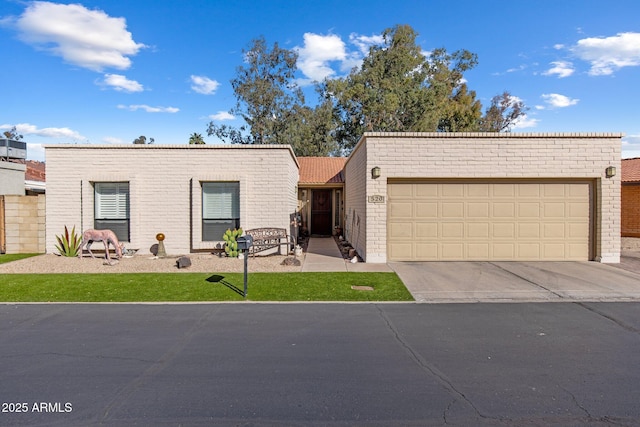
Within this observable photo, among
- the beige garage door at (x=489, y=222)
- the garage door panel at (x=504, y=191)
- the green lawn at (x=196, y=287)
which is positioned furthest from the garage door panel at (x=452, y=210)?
the green lawn at (x=196, y=287)

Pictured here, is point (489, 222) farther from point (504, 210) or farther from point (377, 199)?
point (377, 199)

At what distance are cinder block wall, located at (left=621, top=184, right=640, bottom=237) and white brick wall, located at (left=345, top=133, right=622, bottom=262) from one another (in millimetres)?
8696

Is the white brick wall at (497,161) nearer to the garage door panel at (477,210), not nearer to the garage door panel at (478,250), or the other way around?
the garage door panel at (477,210)

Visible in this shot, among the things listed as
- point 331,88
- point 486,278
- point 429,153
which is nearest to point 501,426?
point 486,278

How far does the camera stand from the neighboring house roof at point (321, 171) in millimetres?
19891

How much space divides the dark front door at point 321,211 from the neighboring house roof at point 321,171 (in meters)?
0.81

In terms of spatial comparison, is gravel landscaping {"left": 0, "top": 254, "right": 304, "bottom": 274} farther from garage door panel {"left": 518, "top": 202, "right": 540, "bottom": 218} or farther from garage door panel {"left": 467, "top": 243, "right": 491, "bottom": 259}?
garage door panel {"left": 518, "top": 202, "right": 540, "bottom": 218}

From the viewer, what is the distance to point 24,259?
1197 cm

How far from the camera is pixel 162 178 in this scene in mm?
12930

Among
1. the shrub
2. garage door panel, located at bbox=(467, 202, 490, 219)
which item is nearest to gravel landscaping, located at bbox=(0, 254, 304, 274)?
the shrub

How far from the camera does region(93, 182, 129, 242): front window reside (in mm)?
12992

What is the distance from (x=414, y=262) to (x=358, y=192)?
3245mm

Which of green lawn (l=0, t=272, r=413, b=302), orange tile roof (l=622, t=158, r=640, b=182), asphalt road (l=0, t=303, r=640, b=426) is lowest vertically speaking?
asphalt road (l=0, t=303, r=640, b=426)

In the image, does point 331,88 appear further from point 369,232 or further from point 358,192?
point 369,232
